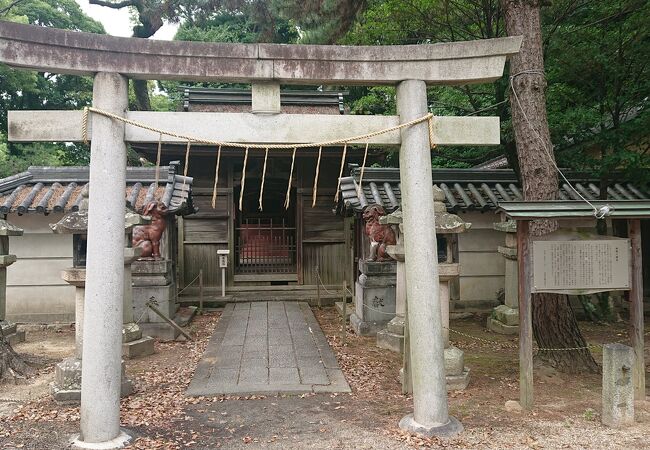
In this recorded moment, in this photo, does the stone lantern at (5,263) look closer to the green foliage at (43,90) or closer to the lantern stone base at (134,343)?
the lantern stone base at (134,343)

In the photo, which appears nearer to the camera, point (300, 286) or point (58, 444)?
point (58, 444)

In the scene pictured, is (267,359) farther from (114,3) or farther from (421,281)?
(114,3)

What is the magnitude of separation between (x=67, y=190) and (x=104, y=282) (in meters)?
7.77

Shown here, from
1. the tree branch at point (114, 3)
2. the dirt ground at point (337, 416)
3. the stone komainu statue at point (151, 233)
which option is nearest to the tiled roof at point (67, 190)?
the stone komainu statue at point (151, 233)

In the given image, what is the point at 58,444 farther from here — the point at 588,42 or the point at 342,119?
the point at 588,42

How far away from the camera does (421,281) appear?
16.0ft

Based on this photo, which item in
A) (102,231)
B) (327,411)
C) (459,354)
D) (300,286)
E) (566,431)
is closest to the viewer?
(102,231)

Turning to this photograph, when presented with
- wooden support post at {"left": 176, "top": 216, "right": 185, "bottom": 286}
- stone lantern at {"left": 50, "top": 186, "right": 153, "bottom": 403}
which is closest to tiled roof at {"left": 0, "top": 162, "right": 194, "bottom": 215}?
wooden support post at {"left": 176, "top": 216, "right": 185, "bottom": 286}

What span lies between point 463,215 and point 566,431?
743cm

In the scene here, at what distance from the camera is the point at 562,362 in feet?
22.1

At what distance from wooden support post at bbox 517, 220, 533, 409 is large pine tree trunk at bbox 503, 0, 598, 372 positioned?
1452 millimetres

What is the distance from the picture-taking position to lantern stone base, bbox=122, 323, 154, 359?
8031 millimetres

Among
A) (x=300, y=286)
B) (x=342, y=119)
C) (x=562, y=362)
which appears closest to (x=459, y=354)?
(x=562, y=362)

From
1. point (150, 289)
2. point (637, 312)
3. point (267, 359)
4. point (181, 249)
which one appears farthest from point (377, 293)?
point (181, 249)
